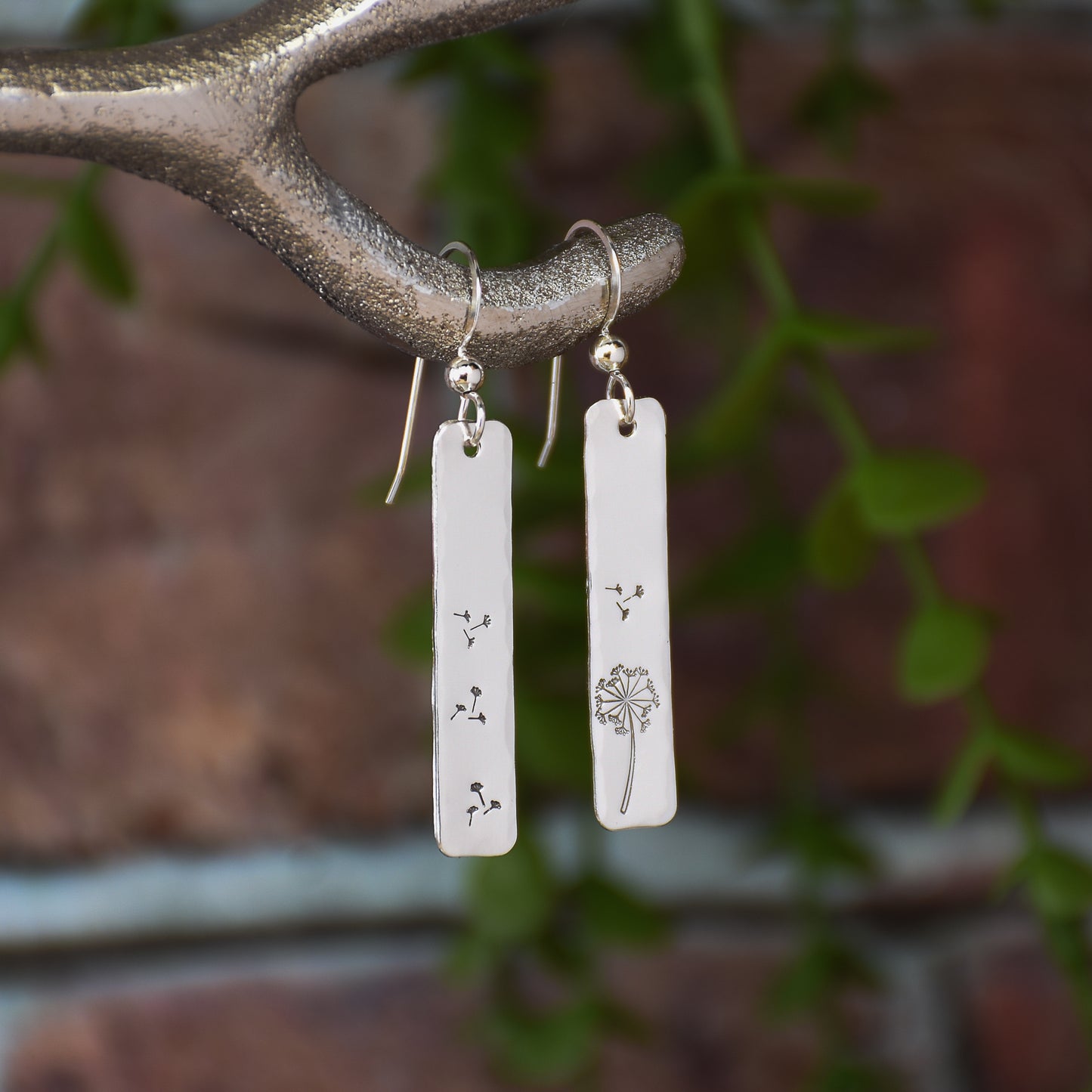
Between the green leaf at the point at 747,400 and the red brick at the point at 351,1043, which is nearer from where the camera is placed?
the green leaf at the point at 747,400

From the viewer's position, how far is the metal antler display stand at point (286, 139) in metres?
0.13

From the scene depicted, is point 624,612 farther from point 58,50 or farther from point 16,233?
point 16,233

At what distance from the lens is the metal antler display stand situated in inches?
4.9

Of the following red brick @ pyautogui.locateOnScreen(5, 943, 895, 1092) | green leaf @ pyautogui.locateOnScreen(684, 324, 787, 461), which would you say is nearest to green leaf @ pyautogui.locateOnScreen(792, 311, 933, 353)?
green leaf @ pyautogui.locateOnScreen(684, 324, 787, 461)

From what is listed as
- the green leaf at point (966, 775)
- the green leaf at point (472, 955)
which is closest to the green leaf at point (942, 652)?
the green leaf at point (966, 775)

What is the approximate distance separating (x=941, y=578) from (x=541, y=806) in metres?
0.14

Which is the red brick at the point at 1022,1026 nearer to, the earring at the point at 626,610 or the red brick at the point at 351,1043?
the red brick at the point at 351,1043

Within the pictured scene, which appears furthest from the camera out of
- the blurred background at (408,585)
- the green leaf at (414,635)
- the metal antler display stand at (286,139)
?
the blurred background at (408,585)

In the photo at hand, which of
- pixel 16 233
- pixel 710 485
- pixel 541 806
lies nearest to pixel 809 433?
pixel 710 485

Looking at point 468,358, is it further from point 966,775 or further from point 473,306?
point 966,775

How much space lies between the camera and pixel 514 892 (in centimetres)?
22

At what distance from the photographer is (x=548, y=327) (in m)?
0.16

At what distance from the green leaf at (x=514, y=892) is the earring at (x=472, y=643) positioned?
61 mm

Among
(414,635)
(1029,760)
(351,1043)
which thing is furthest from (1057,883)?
(351,1043)
